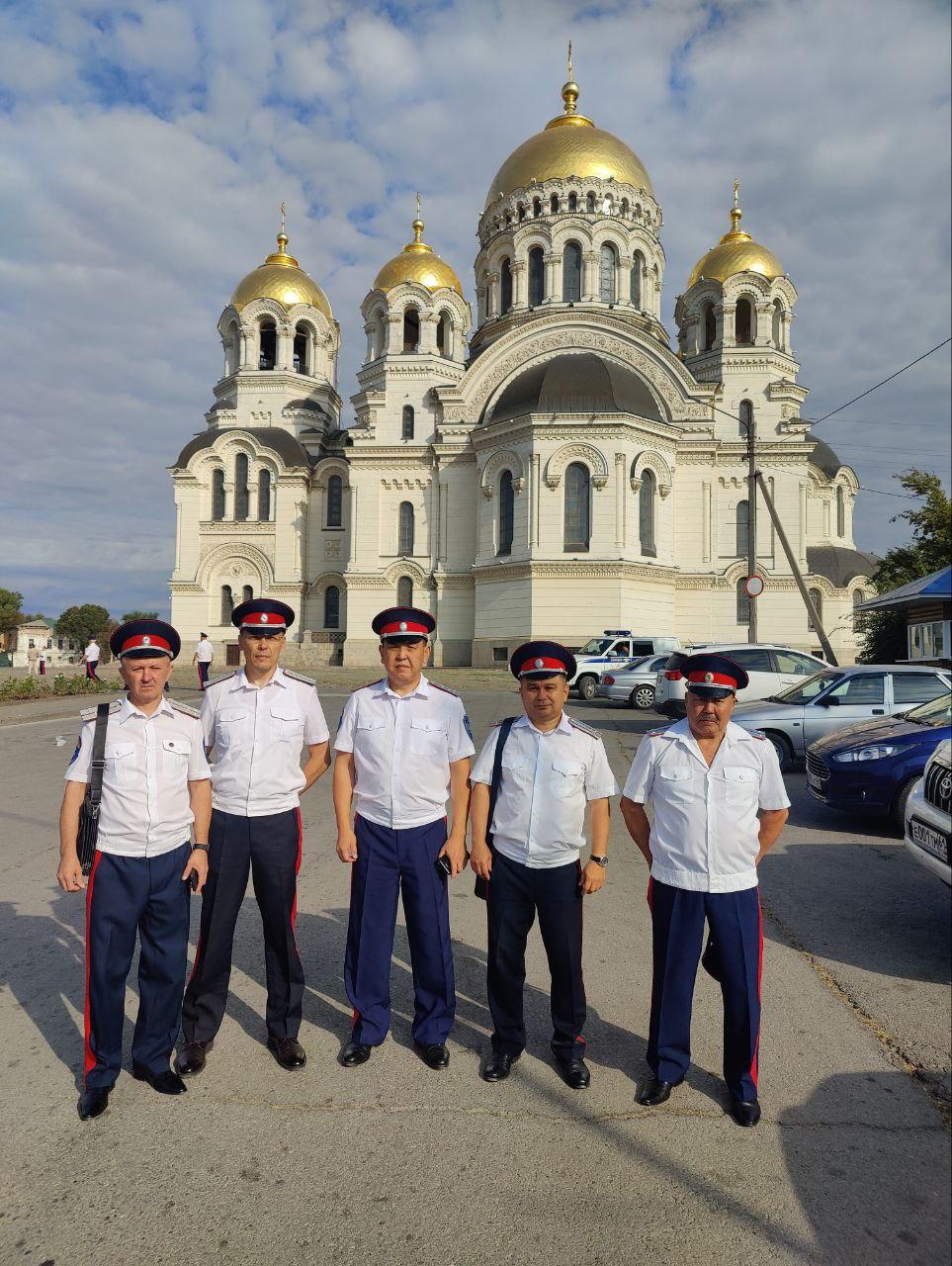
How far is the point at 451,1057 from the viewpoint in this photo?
332cm

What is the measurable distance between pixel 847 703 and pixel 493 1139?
8.58 metres

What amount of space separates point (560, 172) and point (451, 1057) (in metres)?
42.4

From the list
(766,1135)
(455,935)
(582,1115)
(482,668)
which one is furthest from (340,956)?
(482,668)

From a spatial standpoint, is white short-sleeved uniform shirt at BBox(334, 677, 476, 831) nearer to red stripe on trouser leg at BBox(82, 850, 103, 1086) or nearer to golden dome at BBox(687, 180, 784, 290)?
red stripe on trouser leg at BBox(82, 850, 103, 1086)

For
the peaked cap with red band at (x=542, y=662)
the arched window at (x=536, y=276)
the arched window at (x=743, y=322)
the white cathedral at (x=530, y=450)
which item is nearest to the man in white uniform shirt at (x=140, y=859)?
the peaked cap with red band at (x=542, y=662)

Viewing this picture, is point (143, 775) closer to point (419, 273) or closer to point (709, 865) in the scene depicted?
Result: point (709, 865)

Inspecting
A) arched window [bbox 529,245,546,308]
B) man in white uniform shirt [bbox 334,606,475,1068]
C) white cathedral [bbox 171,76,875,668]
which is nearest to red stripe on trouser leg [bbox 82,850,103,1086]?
man in white uniform shirt [bbox 334,606,475,1068]

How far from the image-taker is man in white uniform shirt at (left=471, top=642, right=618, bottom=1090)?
10.6 feet

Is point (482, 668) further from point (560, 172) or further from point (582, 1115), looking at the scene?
point (582, 1115)

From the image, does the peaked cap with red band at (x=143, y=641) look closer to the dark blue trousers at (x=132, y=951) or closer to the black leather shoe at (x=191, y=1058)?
the dark blue trousers at (x=132, y=951)

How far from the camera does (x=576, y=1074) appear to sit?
3.08 meters

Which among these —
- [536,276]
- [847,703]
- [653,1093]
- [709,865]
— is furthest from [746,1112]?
[536,276]

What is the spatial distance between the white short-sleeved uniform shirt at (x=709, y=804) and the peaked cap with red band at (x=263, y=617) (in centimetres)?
171

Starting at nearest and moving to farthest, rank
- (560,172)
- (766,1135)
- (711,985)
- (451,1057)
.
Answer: (766,1135) < (451,1057) < (711,985) < (560,172)
